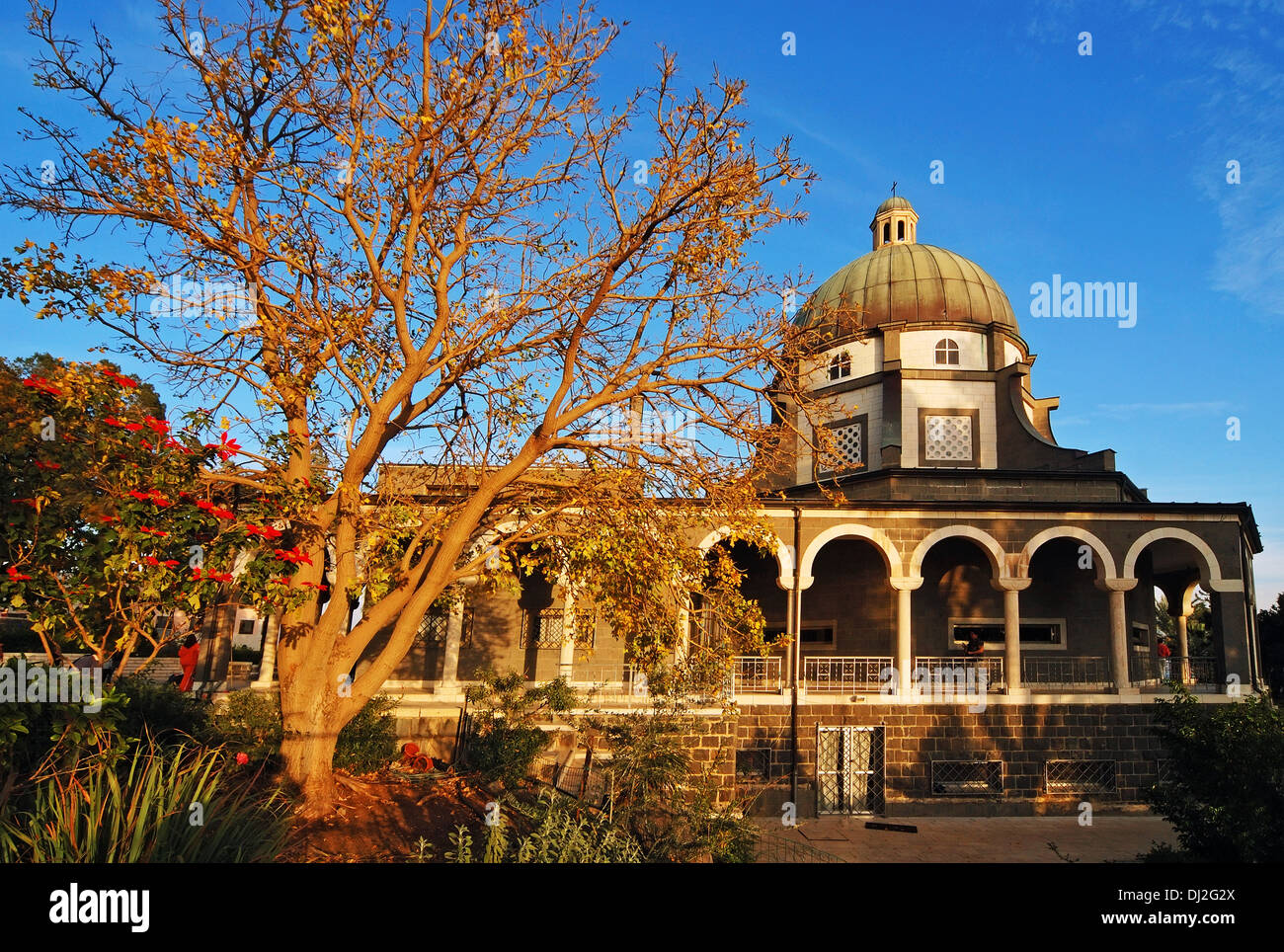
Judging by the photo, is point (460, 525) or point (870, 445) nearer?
point (460, 525)

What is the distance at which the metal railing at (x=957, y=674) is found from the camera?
650 inches

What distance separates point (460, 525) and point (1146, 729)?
48.7ft

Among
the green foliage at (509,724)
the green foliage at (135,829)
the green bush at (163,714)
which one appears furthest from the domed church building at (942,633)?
the green foliage at (135,829)

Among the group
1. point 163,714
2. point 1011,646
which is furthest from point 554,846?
point 1011,646

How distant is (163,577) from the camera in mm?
6691

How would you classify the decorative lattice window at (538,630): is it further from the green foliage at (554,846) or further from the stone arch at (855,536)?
the green foliage at (554,846)

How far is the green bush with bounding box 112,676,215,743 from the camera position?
996 cm

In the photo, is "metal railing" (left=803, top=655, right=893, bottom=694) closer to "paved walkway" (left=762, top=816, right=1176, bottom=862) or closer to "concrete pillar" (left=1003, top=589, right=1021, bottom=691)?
"concrete pillar" (left=1003, top=589, right=1021, bottom=691)

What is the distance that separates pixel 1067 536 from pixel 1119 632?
218 cm

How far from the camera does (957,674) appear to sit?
55.8 feet

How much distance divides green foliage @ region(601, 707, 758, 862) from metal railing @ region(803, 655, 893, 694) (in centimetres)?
848

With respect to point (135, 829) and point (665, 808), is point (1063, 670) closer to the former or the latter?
point (665, 808)
